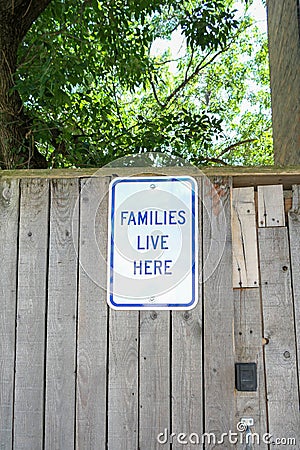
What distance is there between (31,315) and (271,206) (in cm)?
109

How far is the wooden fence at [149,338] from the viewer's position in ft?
8.17

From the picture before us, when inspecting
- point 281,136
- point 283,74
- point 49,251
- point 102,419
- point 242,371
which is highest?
point 283,74

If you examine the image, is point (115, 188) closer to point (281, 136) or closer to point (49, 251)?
point (49, 251)

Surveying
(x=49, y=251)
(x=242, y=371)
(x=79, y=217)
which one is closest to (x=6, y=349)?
(x=49, y=251)

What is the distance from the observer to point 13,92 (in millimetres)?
4867

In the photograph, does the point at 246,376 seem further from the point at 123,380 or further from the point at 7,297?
the point at 7,297

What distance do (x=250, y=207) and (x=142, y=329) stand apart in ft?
2.22

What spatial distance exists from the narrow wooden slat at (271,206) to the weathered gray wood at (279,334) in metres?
0.03

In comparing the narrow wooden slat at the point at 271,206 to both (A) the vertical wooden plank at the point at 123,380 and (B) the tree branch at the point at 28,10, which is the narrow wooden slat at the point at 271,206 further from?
(B) the tree branch at the point at 28,10

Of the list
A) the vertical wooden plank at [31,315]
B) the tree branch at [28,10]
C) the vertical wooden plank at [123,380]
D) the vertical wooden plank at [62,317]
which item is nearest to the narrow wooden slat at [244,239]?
the vertical wooden plank at [123,380]

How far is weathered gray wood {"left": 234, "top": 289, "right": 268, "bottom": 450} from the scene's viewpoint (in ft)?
8.13

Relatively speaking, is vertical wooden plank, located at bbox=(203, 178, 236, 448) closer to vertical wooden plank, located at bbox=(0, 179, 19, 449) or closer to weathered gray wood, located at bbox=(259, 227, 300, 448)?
weathered gray wood, located at bbox=(259, 227, 300, 448)

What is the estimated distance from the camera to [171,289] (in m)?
2.54

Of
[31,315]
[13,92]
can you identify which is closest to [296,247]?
[31,315]
